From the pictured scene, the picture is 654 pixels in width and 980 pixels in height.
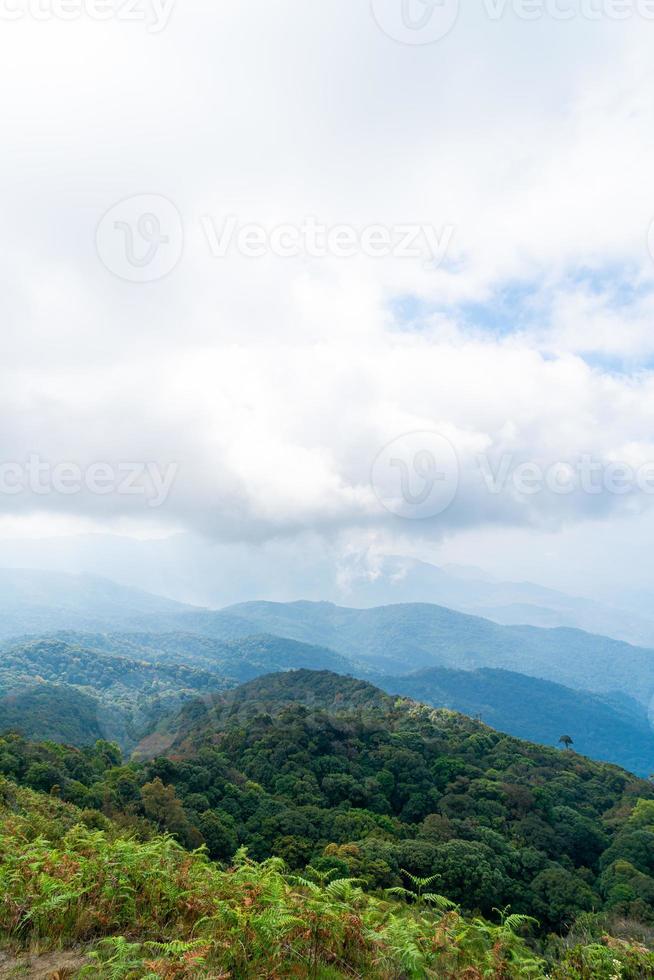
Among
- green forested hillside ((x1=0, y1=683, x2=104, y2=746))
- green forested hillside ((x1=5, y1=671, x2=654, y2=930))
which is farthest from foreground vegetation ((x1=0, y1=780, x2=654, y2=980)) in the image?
green forested hillside ((x1=0, y1=683, x2=104, y2=746))

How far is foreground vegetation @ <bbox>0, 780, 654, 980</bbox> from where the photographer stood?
20.1 feet

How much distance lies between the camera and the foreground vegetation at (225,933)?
20.1ft

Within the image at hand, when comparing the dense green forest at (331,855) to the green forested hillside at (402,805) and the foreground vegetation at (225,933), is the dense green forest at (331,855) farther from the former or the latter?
the green forested hillside at (402,805)

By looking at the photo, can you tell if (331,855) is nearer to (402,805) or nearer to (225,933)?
(225,933)

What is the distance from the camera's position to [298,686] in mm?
140875

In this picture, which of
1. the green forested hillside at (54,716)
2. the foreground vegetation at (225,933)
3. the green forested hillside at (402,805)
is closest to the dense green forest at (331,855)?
the foreground vegetation at (225,933)

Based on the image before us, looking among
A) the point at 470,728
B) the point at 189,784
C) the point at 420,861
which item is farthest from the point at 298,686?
the point at 420,861

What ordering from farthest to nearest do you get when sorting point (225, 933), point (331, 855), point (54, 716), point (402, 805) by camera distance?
point (54, 716)
point (402, 805)
point (331, 855)
point (225, 933)

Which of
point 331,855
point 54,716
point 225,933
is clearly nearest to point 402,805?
point 331,855

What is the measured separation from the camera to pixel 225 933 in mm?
6523

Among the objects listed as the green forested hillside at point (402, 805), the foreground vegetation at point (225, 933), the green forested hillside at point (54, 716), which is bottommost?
the green forested hillside at point (54, 716)

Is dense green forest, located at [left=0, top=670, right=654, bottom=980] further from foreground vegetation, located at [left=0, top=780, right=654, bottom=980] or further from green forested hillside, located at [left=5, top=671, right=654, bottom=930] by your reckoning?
green forested hillside, located at [left=5, top=671, right=654, bottom=930]

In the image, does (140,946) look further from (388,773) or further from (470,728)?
(470,728)

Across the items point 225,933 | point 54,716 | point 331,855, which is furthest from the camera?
point 54,716
